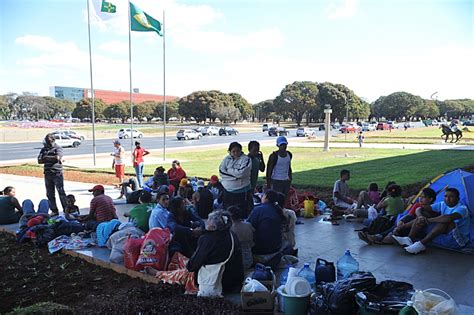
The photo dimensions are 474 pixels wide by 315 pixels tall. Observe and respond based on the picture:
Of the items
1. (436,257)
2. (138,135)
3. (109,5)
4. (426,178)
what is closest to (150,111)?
(138,135)

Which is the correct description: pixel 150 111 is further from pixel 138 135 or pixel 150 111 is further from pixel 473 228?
pixel 473 228

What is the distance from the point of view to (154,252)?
5.40 m

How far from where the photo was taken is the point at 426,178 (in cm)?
1351

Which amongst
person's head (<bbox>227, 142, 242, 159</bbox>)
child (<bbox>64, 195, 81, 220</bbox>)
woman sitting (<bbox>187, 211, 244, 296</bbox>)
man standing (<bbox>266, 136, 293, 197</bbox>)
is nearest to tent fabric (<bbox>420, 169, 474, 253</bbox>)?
man standing (<bbox>266, 136, 293, 197</bbox>)

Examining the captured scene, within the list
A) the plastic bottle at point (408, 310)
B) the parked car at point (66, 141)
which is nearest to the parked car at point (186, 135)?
the parked car at point (66, 141)

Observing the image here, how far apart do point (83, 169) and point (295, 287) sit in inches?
653

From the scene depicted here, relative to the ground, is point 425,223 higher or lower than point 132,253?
higher

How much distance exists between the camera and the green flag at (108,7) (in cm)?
1981

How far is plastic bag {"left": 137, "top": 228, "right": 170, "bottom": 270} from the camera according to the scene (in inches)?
213

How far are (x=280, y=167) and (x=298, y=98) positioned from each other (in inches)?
3260

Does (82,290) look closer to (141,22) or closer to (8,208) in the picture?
(8,208)

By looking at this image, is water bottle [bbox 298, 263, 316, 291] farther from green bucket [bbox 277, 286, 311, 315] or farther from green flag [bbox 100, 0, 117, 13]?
green flag [bbox 100, 0, 117, 13]

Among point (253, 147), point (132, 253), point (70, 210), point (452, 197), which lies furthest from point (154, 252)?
point (452, 197)

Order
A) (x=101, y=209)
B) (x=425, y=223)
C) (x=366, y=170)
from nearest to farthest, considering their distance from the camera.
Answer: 1. (x=425, y=223)
2. (x=101, y=209)
3. (x=366, y=170)
